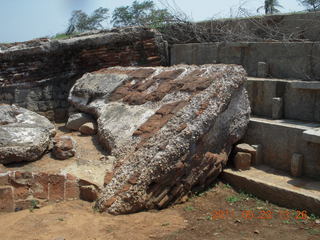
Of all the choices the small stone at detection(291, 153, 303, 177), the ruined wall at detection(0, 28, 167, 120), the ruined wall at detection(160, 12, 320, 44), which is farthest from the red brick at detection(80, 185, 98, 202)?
the ruined wall at detection(160, 12, 320, 44)

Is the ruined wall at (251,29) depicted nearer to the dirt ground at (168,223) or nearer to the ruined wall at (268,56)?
the ruined wall at (268,56)

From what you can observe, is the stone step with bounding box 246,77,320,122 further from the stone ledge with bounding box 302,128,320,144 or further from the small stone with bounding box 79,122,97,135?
the small stone with bounding box 79,122,97,135

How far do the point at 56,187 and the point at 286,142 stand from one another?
2.67 meters

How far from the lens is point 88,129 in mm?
5355

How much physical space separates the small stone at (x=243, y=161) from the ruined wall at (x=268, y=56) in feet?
5.25

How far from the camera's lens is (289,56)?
18.2 feet

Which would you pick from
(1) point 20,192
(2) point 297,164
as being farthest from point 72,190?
(2) point 297,164

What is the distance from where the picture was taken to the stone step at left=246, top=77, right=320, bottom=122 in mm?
4648

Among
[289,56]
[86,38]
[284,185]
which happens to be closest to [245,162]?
[284,185]

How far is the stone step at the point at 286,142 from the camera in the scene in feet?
13.5

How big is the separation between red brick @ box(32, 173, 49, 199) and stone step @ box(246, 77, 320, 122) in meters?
2.99

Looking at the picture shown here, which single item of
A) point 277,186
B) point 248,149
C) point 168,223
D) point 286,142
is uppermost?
point 286,142

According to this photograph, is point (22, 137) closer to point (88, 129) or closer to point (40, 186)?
point (40, 186)

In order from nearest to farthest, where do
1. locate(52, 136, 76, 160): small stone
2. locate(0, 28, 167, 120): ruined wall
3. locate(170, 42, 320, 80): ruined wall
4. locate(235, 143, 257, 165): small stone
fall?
locate(52, 136, 76, 160): small stone → locate(235, 143, 257, 165): small stone → locate(170, 42, 320, 80): ruined wall → locate(0, 28, 167, 120): ruined wall
